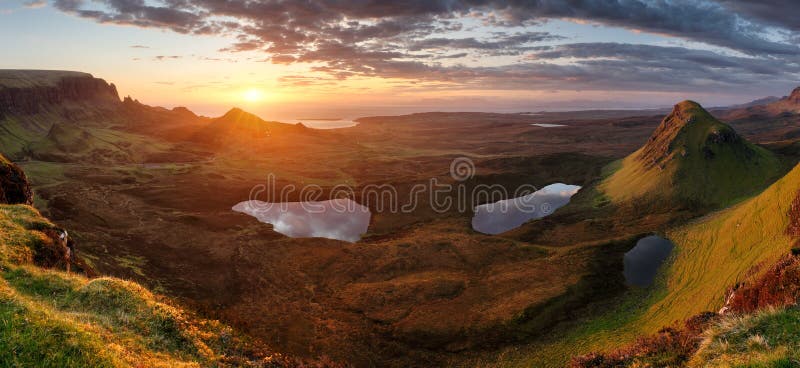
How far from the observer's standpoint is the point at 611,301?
150ft

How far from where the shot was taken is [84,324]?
51.8 feet

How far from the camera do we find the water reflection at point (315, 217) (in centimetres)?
8156

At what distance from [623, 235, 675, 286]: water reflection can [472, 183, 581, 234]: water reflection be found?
2713cm

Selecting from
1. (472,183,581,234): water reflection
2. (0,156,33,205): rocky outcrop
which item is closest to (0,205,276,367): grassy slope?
(0,156,33,205): rocky outcrop

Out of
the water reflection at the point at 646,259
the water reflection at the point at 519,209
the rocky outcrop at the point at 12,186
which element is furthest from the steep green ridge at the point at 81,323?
the water reflection at the point at 519,209

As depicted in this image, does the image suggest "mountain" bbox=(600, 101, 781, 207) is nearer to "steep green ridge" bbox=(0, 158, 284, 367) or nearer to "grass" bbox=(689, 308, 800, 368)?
"grass" bbox=(689, 308, 800, 368)

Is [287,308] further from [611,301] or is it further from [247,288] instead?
[611,301]

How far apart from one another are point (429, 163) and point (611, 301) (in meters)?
125

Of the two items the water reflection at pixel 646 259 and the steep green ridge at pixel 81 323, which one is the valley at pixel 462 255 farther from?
the steep green ridge at pixel 81 323

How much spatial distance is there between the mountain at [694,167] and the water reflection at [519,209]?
37.6 ft

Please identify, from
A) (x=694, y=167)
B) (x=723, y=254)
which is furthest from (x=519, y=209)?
(x=723, y=254)

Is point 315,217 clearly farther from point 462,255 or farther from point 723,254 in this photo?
point 723,254

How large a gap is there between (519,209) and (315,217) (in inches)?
1997

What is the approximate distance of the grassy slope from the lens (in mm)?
12758
